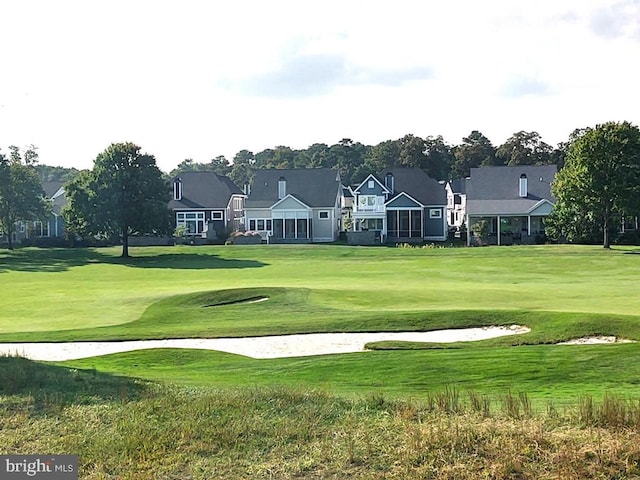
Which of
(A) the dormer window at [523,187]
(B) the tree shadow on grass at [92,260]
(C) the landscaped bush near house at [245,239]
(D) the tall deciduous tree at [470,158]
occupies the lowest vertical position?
(B) the tree shadow on grass at [92,260]

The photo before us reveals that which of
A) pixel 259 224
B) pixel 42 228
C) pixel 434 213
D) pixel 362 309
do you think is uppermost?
pixel 434 213

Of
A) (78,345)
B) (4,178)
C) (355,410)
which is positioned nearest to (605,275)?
(78,345)

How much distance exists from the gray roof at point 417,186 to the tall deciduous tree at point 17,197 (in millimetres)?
34333

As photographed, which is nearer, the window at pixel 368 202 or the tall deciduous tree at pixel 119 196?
the tall deciduous tree at pixel 119 196

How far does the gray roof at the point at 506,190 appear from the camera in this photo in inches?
3083

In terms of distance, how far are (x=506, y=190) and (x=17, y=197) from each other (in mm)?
47139

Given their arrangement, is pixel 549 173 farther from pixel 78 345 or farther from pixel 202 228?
pixel 78 345

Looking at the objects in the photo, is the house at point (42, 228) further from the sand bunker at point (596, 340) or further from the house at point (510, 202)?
the sand bunker at point (596, 340)

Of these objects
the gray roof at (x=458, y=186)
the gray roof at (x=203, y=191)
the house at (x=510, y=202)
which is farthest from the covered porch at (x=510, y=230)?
the gray roof at (x=203, y=191)

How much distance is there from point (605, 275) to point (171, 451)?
129ft

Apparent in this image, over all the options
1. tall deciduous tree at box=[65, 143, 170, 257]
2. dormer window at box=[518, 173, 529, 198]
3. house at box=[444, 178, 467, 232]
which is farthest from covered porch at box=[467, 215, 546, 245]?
tall deciduous tree at box=[65, 143, 170, 257]

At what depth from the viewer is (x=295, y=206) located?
3295 inches

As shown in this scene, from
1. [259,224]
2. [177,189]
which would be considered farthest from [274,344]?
[177,189]

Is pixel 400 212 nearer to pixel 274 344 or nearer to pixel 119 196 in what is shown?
pixel 119 196
